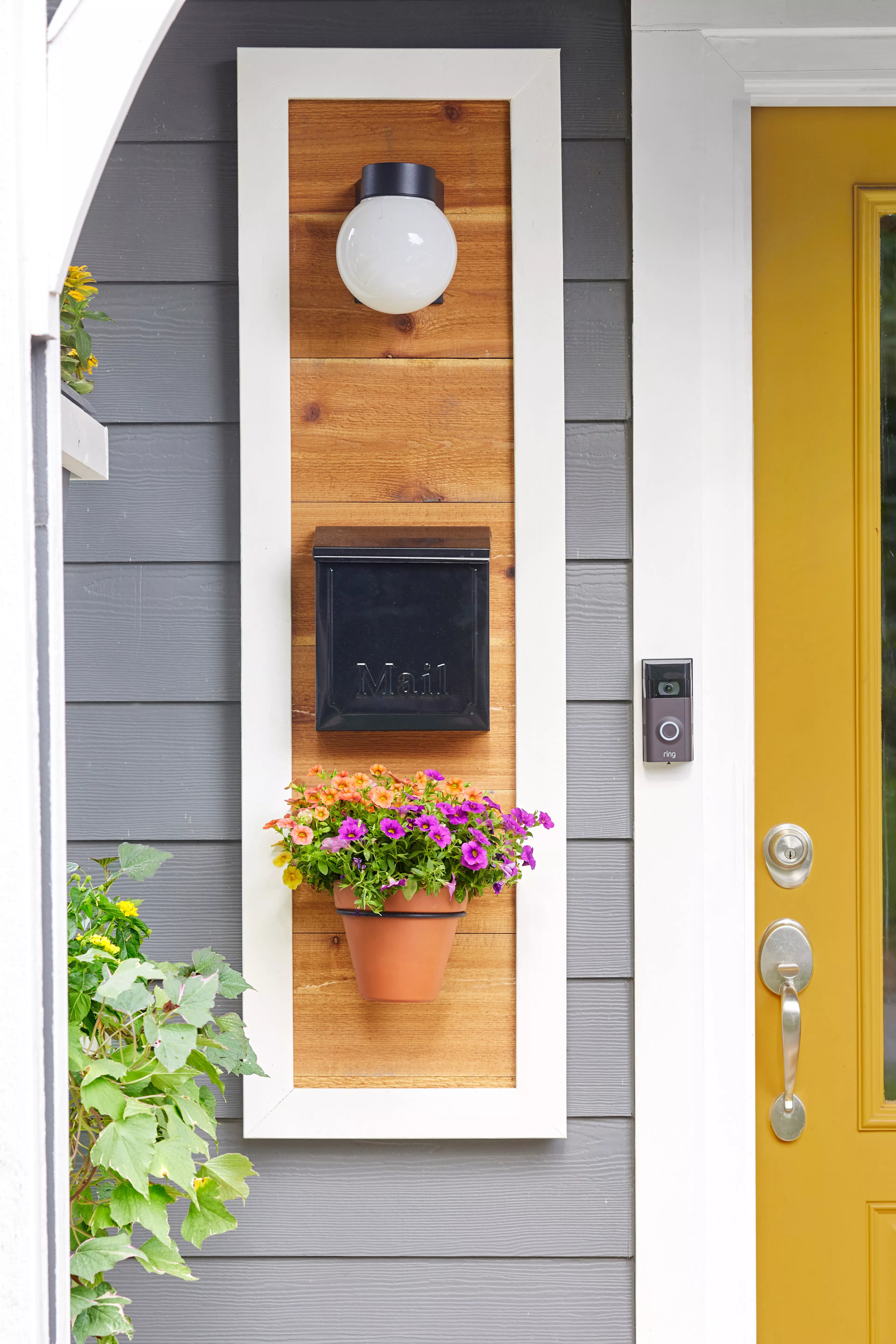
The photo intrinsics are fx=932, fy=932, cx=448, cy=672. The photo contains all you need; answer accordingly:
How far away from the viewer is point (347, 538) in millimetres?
1201

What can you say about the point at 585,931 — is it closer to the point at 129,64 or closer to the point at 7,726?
the point at 7,726

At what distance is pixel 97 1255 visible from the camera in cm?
82

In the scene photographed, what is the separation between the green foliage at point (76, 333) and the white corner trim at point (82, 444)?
43mm

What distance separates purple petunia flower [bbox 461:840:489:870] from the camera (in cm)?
108

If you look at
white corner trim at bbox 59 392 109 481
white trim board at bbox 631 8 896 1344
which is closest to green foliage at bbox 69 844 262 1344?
white corner trim at bbox 59 392 109 481

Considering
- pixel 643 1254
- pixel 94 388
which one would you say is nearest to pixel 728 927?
pixel 643 1254

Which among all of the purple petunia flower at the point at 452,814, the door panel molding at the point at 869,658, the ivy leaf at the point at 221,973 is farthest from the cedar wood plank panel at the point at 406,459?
the door panel molding at the point at 869,658

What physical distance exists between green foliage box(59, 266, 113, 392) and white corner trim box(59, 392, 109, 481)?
0.14 feet

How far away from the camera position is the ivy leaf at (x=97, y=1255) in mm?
806

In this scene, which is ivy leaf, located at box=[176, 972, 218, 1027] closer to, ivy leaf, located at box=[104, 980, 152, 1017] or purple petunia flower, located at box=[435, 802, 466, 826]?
ivy leaf, located at box=[104, 980, 152, 1017]

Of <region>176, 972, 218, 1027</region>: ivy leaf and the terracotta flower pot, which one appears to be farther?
the terracotta flower pot

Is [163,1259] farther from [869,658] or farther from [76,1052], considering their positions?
[869,658]

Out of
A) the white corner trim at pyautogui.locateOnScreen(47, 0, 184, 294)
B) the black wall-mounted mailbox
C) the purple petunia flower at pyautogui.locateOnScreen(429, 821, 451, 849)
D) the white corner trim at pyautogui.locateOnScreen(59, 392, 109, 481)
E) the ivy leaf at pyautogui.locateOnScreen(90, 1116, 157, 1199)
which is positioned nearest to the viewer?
the white corner trim at pyautogui.locateOnScreen(47, 0, 184, 294)

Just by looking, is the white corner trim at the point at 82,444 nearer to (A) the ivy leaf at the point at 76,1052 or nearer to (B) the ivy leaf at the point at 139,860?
(B) the ivy leaf at the point at 139,860
